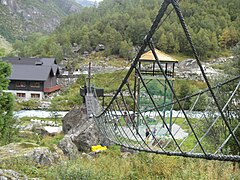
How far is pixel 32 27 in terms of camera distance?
87.6 metres

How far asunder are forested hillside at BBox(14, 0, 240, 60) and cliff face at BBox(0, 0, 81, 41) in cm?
3601

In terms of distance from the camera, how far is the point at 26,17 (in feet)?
295

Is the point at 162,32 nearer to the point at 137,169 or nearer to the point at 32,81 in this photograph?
the point at 32,81

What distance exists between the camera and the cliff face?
3083 inches

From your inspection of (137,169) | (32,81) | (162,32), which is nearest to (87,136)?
(137,169)

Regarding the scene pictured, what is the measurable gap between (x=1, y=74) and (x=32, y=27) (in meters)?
83.0

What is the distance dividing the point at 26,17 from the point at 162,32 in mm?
66868

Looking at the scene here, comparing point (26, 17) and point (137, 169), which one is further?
point (26, 17)

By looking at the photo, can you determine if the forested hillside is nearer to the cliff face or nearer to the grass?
the grass

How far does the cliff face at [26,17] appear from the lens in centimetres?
7831

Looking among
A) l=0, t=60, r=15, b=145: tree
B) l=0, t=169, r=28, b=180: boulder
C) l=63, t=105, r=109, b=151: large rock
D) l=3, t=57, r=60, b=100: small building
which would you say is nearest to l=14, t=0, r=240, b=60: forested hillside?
l=3, t=57, r=60, b=100: small building

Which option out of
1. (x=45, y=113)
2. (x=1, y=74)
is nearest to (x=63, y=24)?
(x=45, y=113)

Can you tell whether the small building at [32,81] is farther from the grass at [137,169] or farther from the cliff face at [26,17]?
the cliff face at [26,17]

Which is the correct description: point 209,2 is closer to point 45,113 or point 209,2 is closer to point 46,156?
point 45,113
